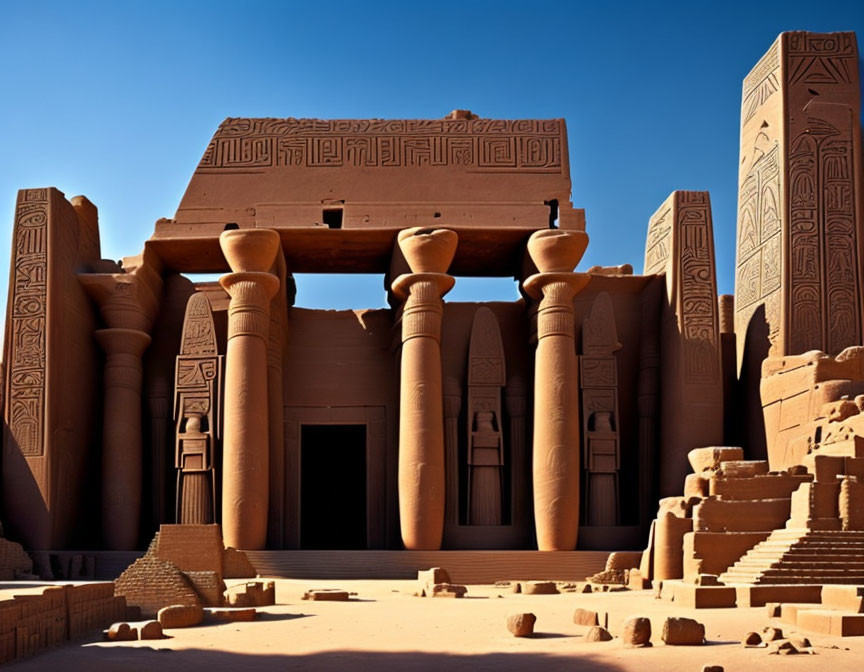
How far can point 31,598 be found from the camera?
977cm

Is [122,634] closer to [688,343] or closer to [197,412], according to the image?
[197,412]

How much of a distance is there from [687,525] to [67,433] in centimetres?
1073

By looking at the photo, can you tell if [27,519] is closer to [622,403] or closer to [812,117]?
[622,403]

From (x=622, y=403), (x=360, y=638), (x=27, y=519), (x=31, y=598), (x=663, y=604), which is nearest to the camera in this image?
(x=31, y=598)

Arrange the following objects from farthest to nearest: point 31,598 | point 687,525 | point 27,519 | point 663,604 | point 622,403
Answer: point 622,403 → point 27,519 → point 687,525 → point 663,604 → point 31,598

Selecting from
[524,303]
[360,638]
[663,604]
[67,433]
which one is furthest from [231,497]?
[360,638]

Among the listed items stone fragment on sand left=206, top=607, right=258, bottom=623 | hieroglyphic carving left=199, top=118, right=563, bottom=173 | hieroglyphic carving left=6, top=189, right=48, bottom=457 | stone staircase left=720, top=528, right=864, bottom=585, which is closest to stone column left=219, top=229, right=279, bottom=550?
hieroglyphic carving left=199, top=118, right=563, bottom=173

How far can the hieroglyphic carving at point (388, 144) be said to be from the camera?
22.7 meters

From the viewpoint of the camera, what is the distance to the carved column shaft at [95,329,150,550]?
21.1 metres

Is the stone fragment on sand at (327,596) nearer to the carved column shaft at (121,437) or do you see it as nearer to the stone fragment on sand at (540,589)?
the stone fragment on sand at (540,589)

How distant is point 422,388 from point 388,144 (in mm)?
5033

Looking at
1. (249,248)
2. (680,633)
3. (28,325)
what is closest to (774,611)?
(680,633)

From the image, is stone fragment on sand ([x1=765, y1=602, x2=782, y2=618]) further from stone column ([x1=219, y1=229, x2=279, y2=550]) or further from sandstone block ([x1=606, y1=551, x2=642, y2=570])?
stone column ([x1=219, y1=229, x2=279, y2=550])

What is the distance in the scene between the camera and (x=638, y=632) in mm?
9375
